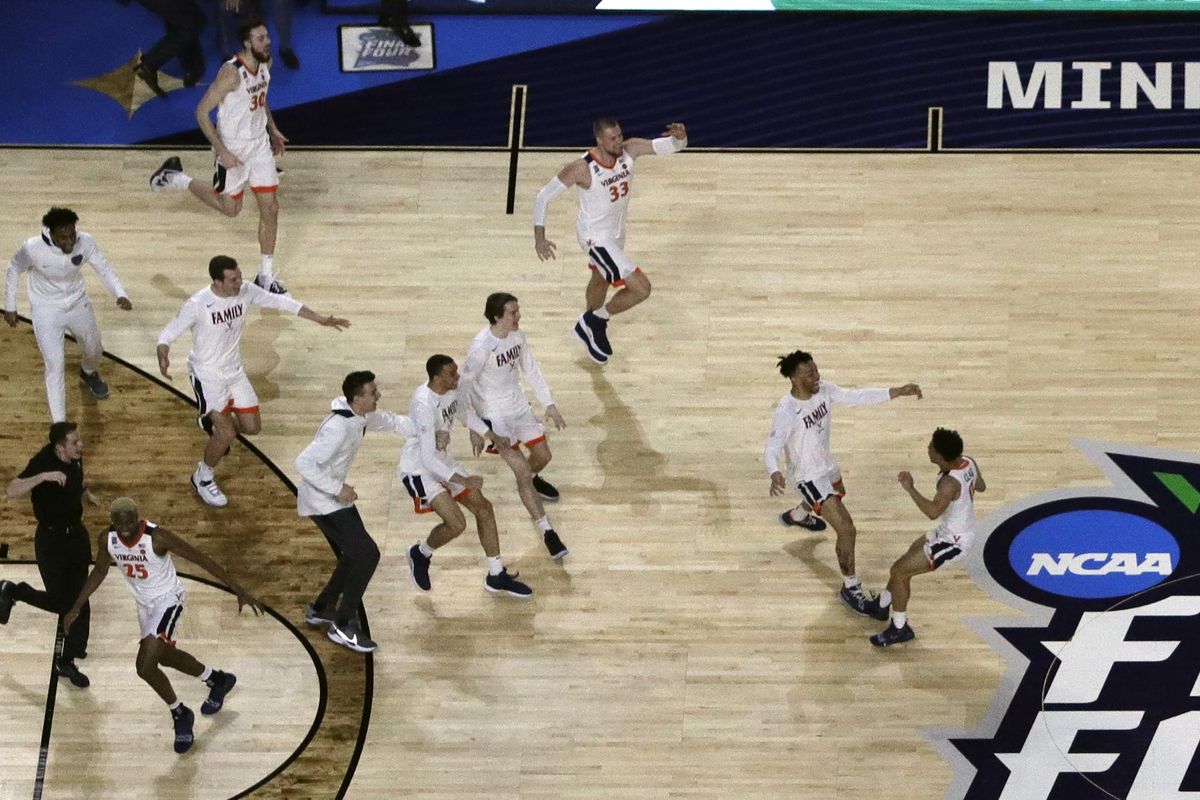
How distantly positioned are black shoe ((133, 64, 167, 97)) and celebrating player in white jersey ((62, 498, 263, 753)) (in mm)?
5048

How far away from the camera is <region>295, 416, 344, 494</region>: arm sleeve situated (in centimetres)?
1114

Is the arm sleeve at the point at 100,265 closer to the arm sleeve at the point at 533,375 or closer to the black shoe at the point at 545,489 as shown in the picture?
the arm sleeve at the point at 533,375

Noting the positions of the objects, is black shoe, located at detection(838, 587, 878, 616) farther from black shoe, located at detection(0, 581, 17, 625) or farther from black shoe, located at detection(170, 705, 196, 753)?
black shoe, located at detection(0, 581, 17, 625)

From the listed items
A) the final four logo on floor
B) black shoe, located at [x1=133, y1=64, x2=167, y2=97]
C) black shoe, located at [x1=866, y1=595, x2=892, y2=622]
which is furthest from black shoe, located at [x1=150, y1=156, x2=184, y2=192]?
the final four logo on floor

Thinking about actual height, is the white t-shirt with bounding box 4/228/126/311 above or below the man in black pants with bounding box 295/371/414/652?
above

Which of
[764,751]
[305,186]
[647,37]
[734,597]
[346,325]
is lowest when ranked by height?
[764,751]

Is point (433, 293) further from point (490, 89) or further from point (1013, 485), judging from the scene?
point (1013, 485)

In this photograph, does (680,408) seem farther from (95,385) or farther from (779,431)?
(95,385)

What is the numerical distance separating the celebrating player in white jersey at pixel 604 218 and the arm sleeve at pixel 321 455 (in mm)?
2124

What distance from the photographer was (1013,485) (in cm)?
1245

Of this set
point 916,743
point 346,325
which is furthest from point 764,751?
point 346,325

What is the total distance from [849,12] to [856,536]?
4.88 meters

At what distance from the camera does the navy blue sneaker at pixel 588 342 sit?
1314 centimetres

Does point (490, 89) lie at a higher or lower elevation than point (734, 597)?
higher
